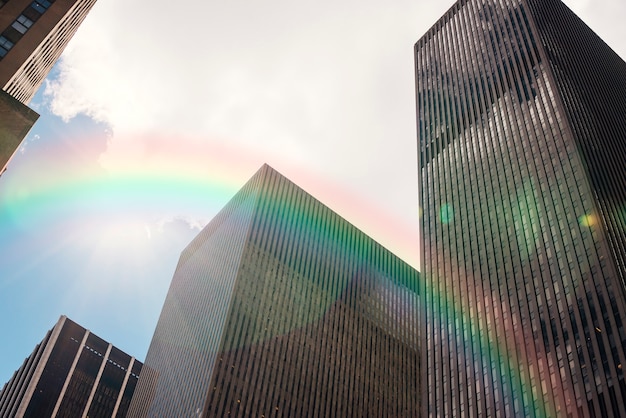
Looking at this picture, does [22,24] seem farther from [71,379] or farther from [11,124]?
[71,379]

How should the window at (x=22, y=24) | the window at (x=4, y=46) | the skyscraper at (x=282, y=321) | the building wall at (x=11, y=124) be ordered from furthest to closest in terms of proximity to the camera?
the skyscraper at (x=282, y=321)
the window at (x=22, y=24)
the window at (x=4, y=46)
the building wall at (x=11, y=124)

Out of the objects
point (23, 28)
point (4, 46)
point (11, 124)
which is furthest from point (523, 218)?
point (11, 124)

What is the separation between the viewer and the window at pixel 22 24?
127ft

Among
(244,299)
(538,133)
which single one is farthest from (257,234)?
(538,133)

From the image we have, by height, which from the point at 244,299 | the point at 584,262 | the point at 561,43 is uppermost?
the point at 561,43

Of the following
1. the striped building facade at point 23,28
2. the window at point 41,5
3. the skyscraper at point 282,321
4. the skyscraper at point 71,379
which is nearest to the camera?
the striped building facade at point 23,28

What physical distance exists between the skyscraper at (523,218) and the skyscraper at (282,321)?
3830 cm

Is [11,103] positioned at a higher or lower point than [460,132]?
lower

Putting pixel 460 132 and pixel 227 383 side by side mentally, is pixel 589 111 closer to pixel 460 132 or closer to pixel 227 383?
pixel 460 132

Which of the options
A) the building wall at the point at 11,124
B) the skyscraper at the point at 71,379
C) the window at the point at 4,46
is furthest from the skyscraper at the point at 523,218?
the skyscraper at the point at 71,379

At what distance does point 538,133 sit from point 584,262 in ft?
100

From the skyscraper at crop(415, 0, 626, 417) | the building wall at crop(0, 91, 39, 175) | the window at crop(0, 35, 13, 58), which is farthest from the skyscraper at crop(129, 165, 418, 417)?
the building wall at crop(0, 91, 39, 175)

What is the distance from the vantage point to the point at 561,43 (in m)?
116

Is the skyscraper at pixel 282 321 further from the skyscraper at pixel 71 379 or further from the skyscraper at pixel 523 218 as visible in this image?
the skyscraper at pixel 523 218
